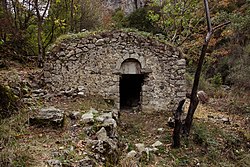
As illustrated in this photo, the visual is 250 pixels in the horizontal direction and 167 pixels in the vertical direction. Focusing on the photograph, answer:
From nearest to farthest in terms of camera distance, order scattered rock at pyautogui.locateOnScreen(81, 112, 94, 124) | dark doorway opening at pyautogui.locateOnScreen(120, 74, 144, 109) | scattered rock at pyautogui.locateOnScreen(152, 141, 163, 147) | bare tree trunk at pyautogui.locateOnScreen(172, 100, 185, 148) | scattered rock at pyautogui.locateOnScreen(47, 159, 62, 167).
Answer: scattered rock at pyautogui.locateOnScreen(47, 159, 62, 167), scattered rock at pyautogui.locateOnScreen(81, 112, 94, 124), bare tree trunk at pyautogui.locateOnScreen(172, 100, 185, 148), scattered rock at pyautogui.locateOnScreen(152, 141, 163, 147), dark doorway opening at pyautogui.locateOnScreen(120, 74, 144, 109)

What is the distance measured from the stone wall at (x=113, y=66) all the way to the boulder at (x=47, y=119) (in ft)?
8.46

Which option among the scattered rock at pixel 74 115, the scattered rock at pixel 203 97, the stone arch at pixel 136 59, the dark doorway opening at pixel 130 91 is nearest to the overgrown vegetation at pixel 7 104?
the scattered rock at pixel 74 115

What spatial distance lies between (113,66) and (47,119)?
344cm

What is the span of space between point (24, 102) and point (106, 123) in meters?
1.96

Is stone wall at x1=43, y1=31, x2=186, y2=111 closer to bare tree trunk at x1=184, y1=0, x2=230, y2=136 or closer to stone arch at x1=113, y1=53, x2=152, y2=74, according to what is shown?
stone arch at x1=113, y1=53, x2=152, y2=74

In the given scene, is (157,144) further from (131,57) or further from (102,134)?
(131,57)

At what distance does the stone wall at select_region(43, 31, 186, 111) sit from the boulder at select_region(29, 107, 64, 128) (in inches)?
101

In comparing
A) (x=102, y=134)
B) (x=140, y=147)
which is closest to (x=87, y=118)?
(x=102, y=134)

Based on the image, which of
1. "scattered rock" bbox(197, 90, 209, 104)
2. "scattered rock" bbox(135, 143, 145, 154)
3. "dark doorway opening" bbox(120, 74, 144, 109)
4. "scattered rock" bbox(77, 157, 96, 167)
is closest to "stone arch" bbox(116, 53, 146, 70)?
"dark doorway opening" bbox(120, 74, 144, 109)

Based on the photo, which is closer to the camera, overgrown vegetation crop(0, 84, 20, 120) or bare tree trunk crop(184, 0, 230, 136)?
overgrown vegetation crop(0, 84, 20, 120)

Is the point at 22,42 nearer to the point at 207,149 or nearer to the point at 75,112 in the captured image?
the point at 75,112

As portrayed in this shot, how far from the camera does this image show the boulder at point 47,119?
5.15 metres

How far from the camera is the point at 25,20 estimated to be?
11172 millimetres

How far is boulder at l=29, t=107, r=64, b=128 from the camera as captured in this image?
5.15 m
